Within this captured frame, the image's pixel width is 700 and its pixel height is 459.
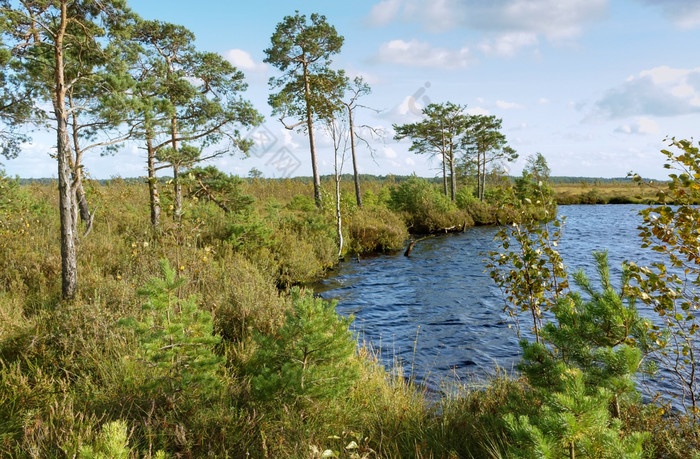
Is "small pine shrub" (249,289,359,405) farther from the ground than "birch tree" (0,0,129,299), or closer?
closer

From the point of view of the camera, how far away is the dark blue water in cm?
700

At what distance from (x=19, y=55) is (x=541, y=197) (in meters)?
8.26

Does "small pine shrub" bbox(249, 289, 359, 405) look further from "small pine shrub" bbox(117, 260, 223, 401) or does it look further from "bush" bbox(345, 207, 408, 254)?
"bush" bbox(345, 207, 408, 254)

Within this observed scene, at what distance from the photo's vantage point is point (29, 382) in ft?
14.4

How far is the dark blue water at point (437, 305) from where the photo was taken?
7004 millimetres

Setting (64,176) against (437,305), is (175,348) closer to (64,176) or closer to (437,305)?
(64,176)

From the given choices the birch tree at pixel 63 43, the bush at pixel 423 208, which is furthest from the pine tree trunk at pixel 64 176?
the bush at pixel 423 208

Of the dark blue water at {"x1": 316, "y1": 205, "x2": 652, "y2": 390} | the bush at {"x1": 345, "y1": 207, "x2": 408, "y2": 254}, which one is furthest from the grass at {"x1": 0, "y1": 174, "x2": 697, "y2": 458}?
the bush at {"x1": 345, "y1": 207, "x2": 408, "y2": 254}

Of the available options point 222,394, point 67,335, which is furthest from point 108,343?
point 222,394

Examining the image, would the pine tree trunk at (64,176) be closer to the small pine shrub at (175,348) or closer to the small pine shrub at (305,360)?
the small pine shrub at (175,348)

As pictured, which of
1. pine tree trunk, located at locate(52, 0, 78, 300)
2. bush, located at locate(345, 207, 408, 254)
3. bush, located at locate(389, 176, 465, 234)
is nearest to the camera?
pine tree trunk, located at locate(52, 0, 78, 300)

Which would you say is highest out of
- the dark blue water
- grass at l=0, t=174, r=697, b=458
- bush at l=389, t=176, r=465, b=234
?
bush at l=389, t=176, r=465, b=234

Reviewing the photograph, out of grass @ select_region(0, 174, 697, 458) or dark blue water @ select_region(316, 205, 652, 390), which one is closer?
grass @ select_region(0, 174, 697, 458)

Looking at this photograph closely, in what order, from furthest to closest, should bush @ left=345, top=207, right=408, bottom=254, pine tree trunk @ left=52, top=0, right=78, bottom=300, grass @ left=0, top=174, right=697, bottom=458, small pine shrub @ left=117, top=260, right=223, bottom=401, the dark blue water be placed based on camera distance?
bush @ left=345, top=207, right=408, bottom=254 → the dark blue water → pine tree trunk @ left=52, top=0, right=78, bottom=300 → small pine shrub @ left=117, top=260, right=223, bottom=401 → grass @ left=0, top=174, right=697, bottom=458
